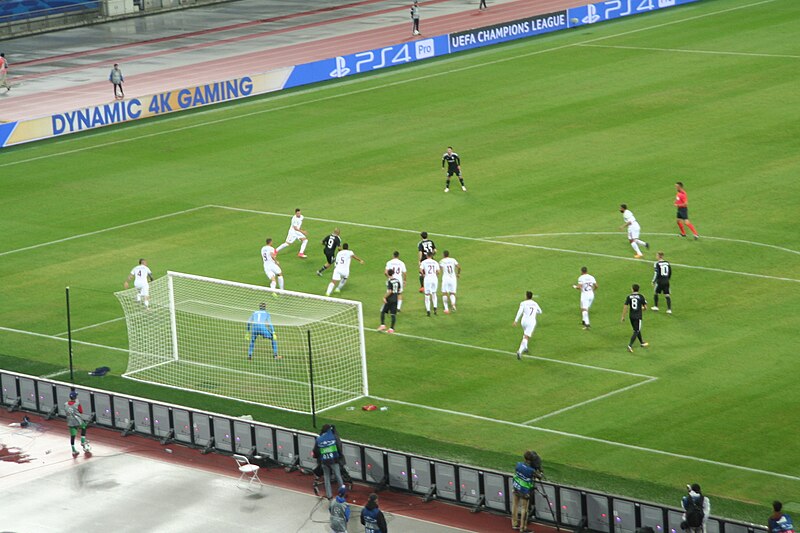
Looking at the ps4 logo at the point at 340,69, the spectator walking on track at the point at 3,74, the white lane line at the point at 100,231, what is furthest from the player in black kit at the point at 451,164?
the spectator walking on track at the point at 3,74

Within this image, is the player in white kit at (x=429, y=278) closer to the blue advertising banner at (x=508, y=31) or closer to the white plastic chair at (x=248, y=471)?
the white plastic chair at (x=248, y=471)

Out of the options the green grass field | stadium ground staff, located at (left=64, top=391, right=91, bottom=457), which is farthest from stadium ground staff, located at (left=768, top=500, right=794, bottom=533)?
stadium ground staff, located at (left=64, top=391, right=91, bottom=457)

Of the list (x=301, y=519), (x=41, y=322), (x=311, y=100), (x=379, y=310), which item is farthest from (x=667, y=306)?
(x=311, y=100)

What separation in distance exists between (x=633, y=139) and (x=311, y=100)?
708 inches

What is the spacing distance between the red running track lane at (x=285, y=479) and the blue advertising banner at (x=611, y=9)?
55.5 meters

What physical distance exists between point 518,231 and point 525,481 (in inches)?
798

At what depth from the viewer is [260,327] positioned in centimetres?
3584

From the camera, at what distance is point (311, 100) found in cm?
6819

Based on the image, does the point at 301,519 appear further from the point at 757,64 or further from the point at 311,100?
the point at 757,64

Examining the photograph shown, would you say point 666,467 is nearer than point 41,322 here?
Yes

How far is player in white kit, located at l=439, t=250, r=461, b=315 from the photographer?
38219 millimetres

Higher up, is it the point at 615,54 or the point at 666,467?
the point at 615,54

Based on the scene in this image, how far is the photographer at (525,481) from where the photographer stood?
26.0m

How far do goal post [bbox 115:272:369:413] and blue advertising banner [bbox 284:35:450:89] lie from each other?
33823 millimetres
